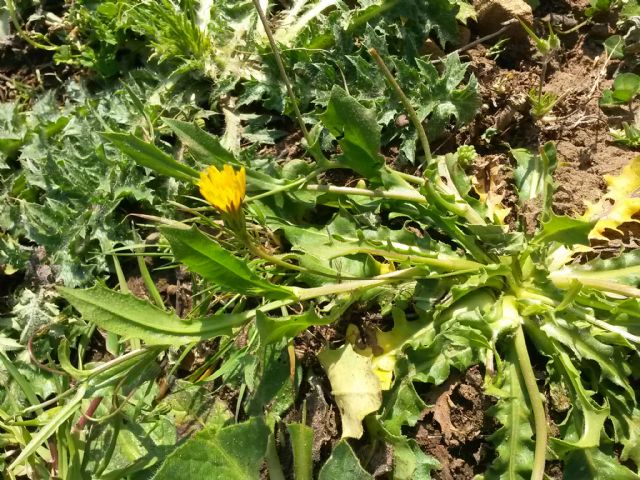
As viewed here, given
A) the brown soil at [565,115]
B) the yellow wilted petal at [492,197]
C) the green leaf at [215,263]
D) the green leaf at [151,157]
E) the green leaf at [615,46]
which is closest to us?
the green leaf at [215,263]

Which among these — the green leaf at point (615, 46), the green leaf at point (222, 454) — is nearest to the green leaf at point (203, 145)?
the green leaf at point (222, 454)

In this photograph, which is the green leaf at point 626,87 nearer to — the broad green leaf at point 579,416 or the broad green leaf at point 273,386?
the broad green leaf at point 579,416

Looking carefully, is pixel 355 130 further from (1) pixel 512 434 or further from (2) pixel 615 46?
(2) pixel 615 46

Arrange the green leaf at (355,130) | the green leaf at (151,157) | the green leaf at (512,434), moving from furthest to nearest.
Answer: the green leaf at (355,130)
the green leaf at (151,157)
the green leaf at (512,434)

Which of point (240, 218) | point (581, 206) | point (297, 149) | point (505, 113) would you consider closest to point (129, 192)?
point (297, 149)

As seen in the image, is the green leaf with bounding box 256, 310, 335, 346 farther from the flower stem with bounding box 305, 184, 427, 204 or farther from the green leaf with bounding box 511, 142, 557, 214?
the green leaf with bounding box 511, 142, 557, 214

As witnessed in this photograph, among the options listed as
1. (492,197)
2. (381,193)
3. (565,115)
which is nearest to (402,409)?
(381,193)

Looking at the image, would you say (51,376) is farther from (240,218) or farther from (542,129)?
(542,129)
